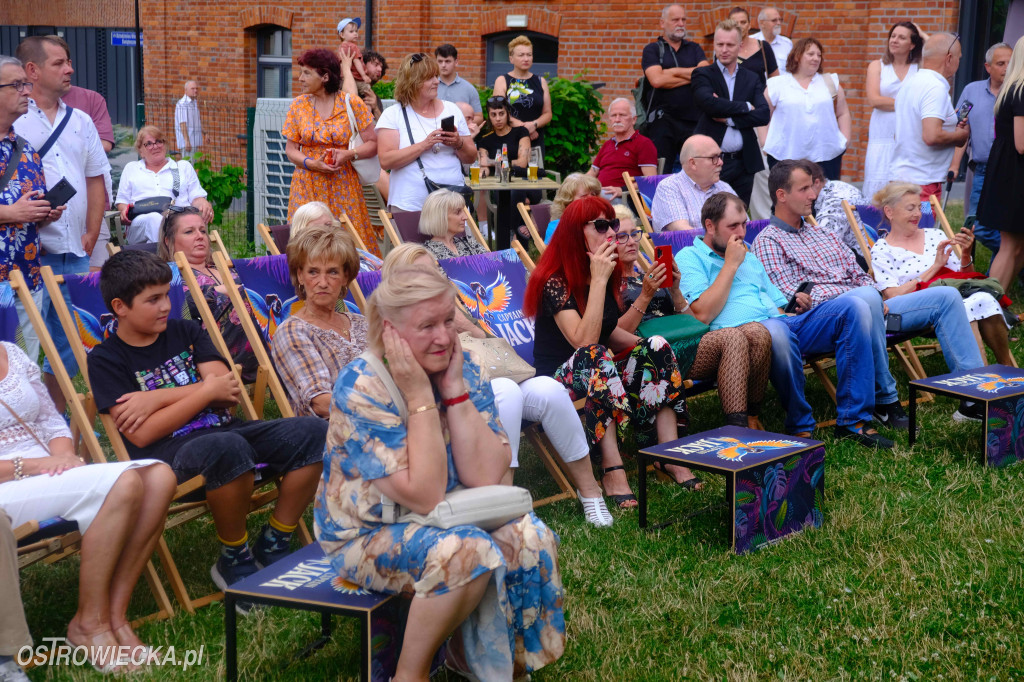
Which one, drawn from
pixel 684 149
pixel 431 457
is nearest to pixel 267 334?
pixel 431 457

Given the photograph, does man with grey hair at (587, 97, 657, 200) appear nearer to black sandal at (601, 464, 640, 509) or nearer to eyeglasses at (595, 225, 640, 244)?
eyeglasses at (595, 225, 640, 244)

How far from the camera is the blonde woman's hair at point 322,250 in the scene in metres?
4.35

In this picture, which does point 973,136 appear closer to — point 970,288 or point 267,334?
point 970,288

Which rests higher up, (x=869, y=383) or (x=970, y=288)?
(x=970, y=288)

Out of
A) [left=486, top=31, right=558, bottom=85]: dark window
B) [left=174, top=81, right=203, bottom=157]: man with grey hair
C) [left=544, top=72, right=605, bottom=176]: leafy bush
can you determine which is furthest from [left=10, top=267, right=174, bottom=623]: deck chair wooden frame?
[left=486, top=31, right=558, bottom=85]: dark window

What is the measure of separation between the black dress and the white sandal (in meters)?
4.41

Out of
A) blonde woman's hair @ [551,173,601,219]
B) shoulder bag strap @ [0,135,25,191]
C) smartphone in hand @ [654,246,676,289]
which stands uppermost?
shoulder bag strap @ [0,135,25,191]

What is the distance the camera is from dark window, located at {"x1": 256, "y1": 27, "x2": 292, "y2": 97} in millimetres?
17500

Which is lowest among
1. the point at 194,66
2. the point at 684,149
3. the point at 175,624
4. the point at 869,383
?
the point at 175,624

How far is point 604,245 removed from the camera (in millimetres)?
4738

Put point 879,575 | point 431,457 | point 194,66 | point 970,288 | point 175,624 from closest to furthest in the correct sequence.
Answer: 1. point 431,457
2. point 175,624
3. point 879,575
4. point 970,288
5. point 194,66

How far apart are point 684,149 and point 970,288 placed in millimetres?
1899

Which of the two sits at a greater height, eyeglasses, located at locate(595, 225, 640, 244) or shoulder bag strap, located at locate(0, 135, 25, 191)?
shoulder bag strap, located at locate(0, 135, 25, 191)

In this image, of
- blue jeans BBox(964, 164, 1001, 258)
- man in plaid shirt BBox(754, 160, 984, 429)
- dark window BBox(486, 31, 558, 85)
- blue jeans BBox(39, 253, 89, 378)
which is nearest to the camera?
blue jeans BBox(39, 253, 89, 378)
